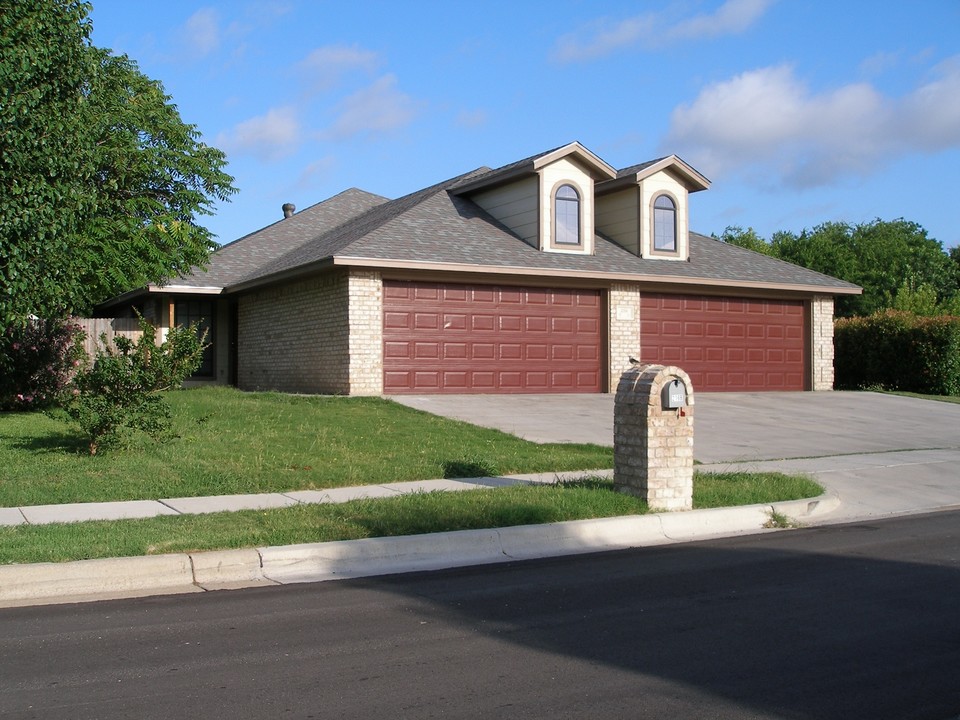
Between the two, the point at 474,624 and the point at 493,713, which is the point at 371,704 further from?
the point at 474,624

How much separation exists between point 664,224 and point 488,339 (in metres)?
6.73

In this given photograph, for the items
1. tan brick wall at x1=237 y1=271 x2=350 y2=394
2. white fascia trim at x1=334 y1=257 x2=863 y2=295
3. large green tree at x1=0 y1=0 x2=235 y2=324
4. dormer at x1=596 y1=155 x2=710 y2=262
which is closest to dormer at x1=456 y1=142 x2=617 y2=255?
dormer at x1=596 y1=155 x2=710 y2=262

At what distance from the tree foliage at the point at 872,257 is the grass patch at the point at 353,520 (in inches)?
2101

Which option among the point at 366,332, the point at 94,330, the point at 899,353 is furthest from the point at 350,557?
the point at 899,353

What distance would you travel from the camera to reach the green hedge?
29141 mm

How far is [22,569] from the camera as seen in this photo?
7.42 m

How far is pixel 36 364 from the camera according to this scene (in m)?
20.1

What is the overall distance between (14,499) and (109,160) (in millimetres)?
13453

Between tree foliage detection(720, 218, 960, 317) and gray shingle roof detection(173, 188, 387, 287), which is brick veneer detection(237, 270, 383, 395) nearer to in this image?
gray shingle roof detection(173, 188, 387, 287)

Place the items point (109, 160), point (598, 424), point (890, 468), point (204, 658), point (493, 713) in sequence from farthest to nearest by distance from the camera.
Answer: point (109, 160), point (598, 424), point (890, 468), point (204, 658), point (493, 713)

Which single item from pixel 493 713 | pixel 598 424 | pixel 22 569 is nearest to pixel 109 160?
pixel 598 424

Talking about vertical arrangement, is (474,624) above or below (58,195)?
below

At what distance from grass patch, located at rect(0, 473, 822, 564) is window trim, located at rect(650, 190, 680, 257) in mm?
14744

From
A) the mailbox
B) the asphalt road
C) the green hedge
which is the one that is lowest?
the asphalt road
